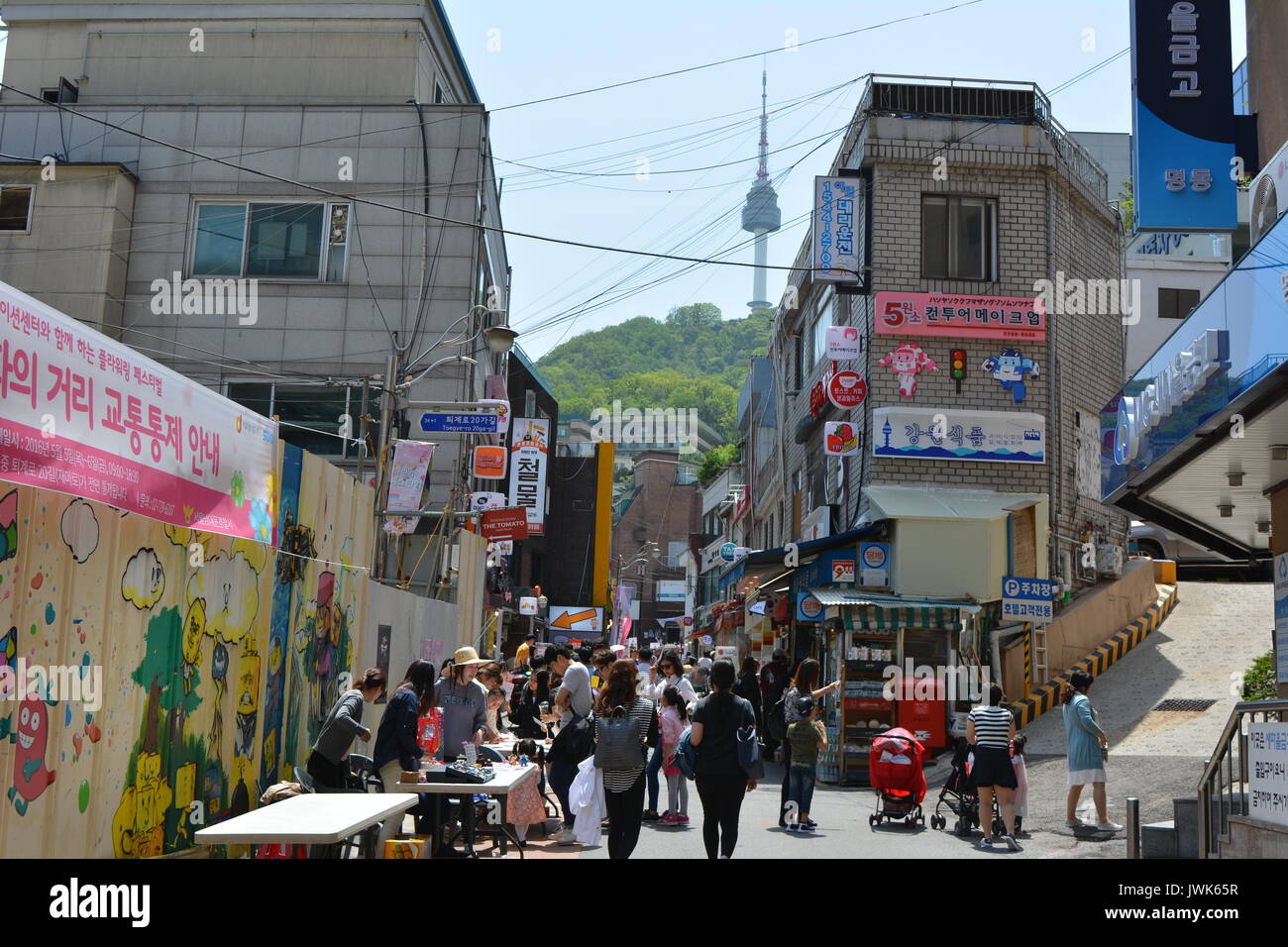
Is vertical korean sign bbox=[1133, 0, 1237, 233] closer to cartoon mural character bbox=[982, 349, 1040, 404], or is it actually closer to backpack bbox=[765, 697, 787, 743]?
backpack bbox=[765, 697, 787, 743]

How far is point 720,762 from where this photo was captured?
373 inches

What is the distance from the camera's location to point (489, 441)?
33531 mm

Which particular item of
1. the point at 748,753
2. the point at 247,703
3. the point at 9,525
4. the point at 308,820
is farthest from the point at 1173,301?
the point at 9,525

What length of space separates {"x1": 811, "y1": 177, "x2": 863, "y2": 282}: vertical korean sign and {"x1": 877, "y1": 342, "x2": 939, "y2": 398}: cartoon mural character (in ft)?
5.44

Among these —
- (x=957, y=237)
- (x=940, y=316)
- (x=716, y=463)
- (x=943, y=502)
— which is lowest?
(x=943, y=502)

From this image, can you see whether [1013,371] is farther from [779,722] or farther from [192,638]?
[192,638]

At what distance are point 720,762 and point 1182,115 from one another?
8.67m

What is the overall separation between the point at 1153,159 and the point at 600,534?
49.1 meters

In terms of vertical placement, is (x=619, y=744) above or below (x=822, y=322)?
below

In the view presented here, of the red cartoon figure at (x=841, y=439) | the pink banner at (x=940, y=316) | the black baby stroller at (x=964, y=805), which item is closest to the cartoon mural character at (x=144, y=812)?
the black baby stroller at (x=964, y=805)

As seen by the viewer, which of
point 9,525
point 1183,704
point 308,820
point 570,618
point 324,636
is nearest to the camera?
point 9,525

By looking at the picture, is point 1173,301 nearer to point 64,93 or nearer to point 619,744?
point 64,93

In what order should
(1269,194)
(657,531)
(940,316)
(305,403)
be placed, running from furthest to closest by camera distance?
(657,531) → (305,403) → (940,316) → (1269,194)

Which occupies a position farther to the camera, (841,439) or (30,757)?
(841,439)
